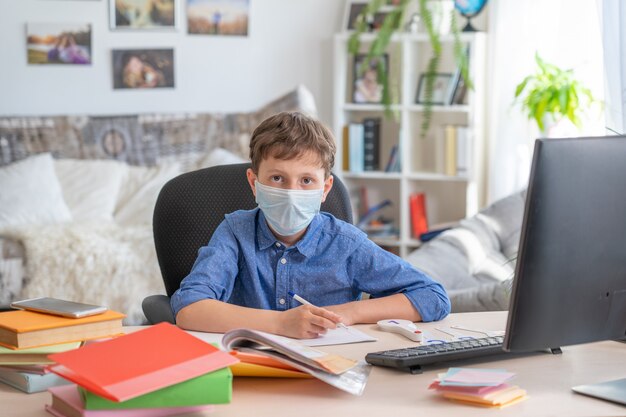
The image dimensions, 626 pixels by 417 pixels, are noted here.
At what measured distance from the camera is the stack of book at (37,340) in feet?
A: 4.39

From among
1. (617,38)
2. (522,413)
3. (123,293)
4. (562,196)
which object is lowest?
(123,293)

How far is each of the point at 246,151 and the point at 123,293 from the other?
1.30 meters

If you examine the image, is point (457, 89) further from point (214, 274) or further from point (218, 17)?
point (214, 274)

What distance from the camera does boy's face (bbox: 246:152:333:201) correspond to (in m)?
1.78

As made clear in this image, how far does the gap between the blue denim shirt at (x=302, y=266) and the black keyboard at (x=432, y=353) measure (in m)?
0.31

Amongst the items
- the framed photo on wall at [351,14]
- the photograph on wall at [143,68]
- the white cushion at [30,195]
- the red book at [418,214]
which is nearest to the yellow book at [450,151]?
the red book at [418,214]

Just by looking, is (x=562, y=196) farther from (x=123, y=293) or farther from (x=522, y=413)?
(x=123, y=293)

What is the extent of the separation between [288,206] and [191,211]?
42cm

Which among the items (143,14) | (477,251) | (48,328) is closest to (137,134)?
(143,14)

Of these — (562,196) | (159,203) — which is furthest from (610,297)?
(159,203)

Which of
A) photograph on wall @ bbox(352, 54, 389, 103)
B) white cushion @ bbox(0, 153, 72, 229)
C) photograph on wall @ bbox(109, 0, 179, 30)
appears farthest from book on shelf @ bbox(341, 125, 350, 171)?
white cushion @ bbox(0, 153, 72, 229)

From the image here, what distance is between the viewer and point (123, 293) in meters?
3.78

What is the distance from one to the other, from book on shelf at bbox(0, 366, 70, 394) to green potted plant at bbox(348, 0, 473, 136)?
3.57m

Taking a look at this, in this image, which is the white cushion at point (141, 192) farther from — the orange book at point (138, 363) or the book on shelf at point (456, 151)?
the orange book at point (138, 363)
